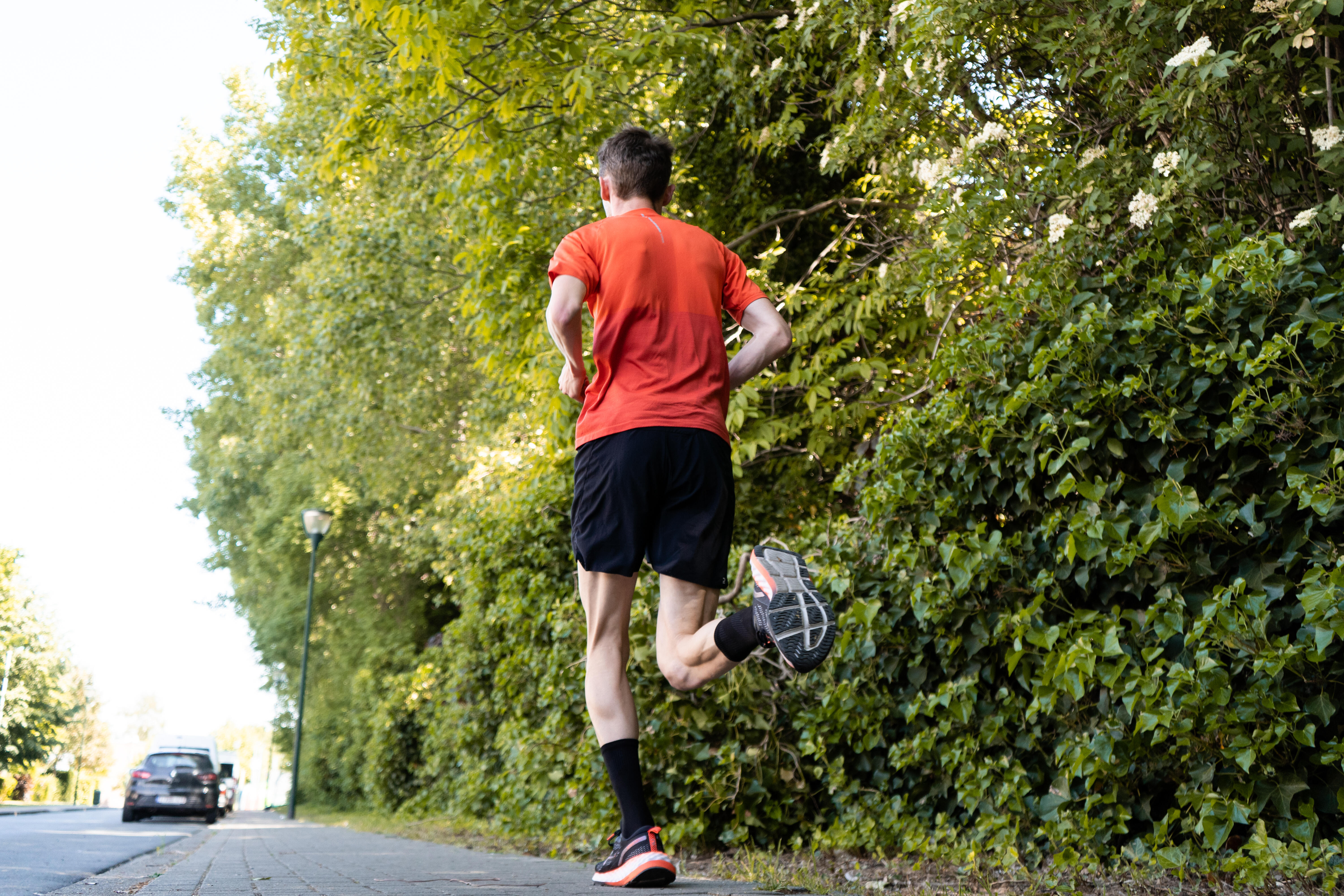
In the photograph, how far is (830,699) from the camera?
4684mm

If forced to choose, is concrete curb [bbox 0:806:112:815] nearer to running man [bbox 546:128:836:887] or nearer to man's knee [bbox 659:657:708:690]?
running man [bbox 546:128:836:887]

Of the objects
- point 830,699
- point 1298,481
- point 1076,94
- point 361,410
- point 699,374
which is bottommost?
point 830,699

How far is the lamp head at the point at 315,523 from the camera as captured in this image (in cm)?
1845

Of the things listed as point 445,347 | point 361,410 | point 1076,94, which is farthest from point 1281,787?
point 361,410

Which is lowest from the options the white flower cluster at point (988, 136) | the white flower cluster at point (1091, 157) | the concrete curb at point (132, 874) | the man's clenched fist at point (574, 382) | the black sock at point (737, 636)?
the concrete curb at point (132, 874)

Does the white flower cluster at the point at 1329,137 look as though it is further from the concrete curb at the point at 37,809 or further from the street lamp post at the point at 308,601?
the concrete curb at the point at 37,809

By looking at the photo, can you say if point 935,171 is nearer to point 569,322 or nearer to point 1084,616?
point 1084,616

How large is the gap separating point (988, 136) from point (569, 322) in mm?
2599

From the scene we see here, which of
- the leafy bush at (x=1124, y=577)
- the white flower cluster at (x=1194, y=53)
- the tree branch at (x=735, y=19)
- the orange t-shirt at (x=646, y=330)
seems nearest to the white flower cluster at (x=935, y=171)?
the leafy bush at (x=1124, y=577)

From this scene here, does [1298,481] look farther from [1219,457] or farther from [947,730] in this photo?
[947,730]

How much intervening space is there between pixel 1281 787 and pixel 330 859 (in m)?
4.74

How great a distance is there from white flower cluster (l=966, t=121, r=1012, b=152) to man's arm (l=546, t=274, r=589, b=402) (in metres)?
2.43

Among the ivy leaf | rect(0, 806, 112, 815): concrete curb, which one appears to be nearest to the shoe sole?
the ivy leaf

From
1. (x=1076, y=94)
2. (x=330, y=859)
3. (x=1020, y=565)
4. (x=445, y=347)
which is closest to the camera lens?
(x=1020, y=565)
